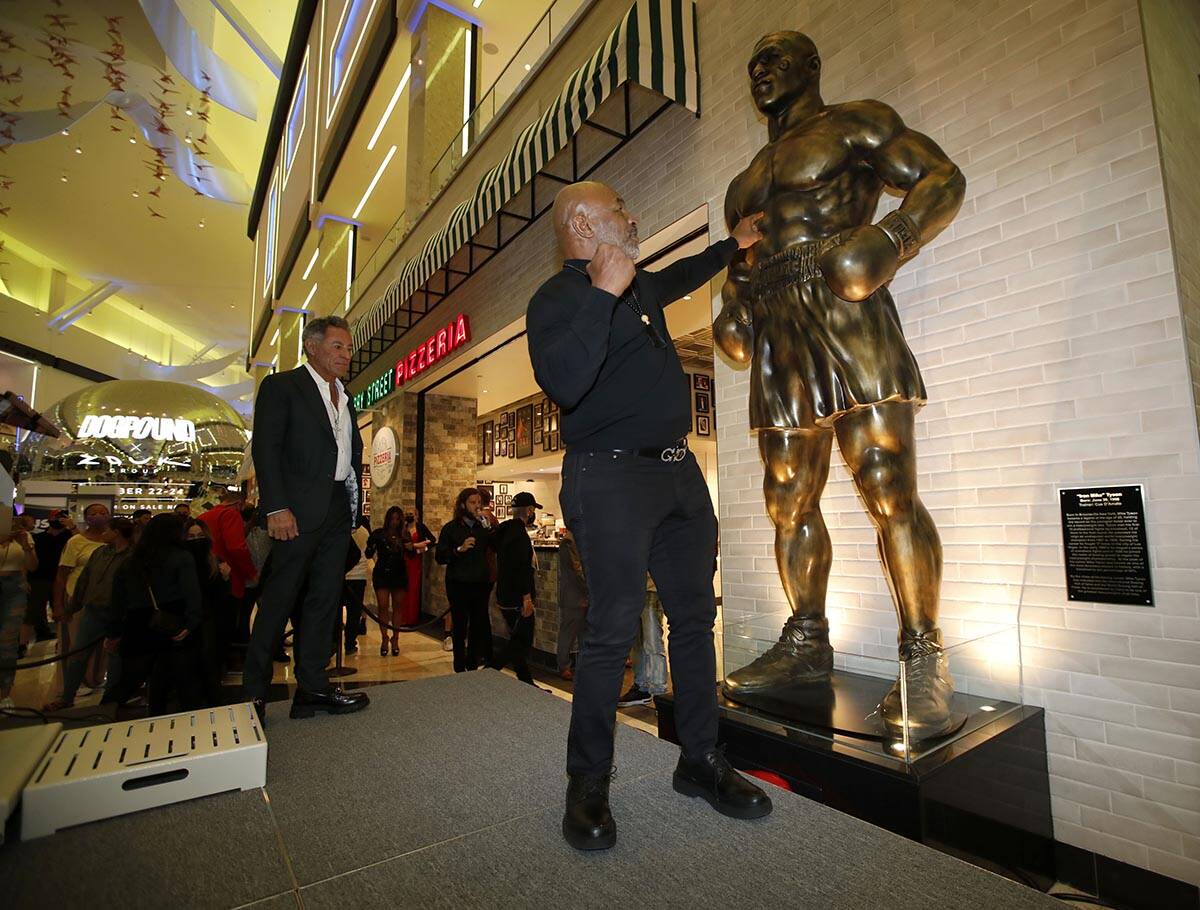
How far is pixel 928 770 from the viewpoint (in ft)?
5.09

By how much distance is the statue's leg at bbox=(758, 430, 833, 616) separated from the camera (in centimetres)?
Result: 232

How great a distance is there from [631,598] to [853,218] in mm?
1700

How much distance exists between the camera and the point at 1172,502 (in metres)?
1.80

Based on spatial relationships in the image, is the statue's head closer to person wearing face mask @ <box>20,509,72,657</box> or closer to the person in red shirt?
the person in red shirt

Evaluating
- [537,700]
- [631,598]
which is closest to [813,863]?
[631,598]

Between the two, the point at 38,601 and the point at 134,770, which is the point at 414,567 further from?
the point at 134,770

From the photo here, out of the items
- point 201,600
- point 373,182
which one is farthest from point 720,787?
point 373,182

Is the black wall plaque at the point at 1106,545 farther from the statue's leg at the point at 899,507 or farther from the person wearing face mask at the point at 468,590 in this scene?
the person wearing face mask at the point at 468,590

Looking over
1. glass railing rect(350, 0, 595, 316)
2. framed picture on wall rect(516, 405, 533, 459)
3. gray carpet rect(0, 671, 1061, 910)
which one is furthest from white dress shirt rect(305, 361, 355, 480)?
framed picture on wall rect(516, 405, 533, 459)

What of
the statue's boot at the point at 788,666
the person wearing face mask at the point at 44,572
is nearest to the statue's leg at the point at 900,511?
the statue's boot at the point at 788,666

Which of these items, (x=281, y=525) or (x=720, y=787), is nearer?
(x=720, y=787)

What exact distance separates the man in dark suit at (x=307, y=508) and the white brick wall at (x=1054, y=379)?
1662mm

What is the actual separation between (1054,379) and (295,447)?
2.86m

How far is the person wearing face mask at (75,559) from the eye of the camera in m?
4.94
